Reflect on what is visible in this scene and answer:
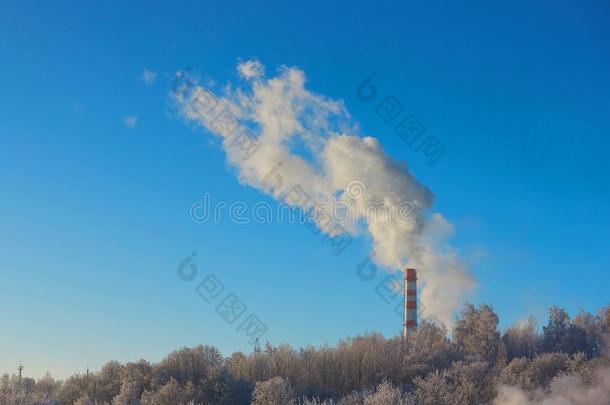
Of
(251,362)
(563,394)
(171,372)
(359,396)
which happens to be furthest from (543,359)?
(171,372)

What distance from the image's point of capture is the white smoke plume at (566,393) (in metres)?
13.3

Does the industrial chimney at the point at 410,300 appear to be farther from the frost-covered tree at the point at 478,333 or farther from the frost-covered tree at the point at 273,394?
the frost-covered tree at the point at 273,394

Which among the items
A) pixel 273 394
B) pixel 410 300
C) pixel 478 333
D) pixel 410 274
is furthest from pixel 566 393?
pixel 410 274

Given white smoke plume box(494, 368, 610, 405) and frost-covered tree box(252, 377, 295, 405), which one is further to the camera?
white smoke plume box(494, 368, 610, 405)

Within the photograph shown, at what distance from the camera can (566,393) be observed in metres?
13.9

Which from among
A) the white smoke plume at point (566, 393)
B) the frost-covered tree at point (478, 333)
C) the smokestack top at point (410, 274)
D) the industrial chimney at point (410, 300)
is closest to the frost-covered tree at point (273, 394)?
the white smoke plume at point (566, 393)

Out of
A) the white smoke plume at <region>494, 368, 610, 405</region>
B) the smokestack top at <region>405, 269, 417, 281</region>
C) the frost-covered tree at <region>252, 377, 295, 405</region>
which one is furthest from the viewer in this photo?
the smokestack top at <region>405, 269, 417, 281</region>

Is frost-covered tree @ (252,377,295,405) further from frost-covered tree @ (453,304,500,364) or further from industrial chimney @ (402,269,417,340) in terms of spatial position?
industrial chimney @ (402,269,417,340)

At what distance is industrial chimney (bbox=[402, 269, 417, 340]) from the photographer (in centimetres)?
2819

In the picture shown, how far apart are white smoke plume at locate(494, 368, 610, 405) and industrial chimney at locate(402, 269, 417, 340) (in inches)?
519

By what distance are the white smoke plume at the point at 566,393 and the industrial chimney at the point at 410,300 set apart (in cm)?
1319

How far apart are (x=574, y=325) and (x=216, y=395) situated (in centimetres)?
1285

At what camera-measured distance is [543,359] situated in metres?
16.7

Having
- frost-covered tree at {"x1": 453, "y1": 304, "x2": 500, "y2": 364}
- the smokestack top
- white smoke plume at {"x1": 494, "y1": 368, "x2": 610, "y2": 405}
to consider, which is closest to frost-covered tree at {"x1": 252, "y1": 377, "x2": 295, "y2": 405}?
white smoke plume at {"x1": 494, "y1": 368, "x2": 610, "y2": 405}
